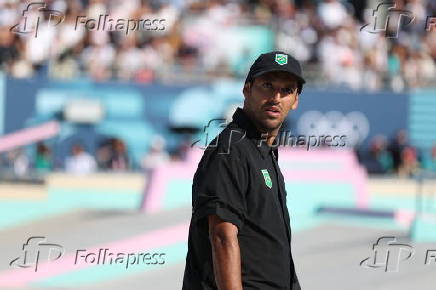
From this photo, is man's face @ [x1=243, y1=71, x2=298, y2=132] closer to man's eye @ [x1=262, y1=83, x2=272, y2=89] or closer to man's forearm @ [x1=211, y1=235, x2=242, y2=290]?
man's eye @ [x1=262, y1=83, x2=272, y2=89]

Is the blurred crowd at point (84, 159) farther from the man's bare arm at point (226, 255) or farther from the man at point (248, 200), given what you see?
Answer: the man's bare arm at point (226, 255)

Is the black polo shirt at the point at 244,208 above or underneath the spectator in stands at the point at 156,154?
above

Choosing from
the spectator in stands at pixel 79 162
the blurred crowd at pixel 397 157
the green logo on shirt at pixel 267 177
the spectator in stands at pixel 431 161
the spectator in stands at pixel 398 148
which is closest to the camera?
the green logo on shirt at pixel 267 177

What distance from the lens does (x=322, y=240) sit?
1256 centimetres

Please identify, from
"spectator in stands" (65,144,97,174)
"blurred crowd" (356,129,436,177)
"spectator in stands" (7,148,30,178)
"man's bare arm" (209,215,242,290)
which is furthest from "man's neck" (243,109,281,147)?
"blurred crowd" (356,129,436,177)

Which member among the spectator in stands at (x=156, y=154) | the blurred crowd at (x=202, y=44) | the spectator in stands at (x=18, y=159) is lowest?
the spectator in stands at (x=18, y=159)

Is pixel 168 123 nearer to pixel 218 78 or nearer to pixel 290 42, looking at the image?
pixel 218 78

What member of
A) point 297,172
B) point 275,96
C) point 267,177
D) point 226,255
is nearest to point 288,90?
point 275,96

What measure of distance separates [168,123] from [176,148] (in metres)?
0.53

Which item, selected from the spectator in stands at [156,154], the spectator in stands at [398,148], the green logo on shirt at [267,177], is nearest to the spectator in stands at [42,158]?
the spectator in stands at [156,154]

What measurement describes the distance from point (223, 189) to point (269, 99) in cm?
41

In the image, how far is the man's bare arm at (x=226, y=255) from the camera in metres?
3.40

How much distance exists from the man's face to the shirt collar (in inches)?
0.9

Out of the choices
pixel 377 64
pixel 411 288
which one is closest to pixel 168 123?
pixel 377 64
